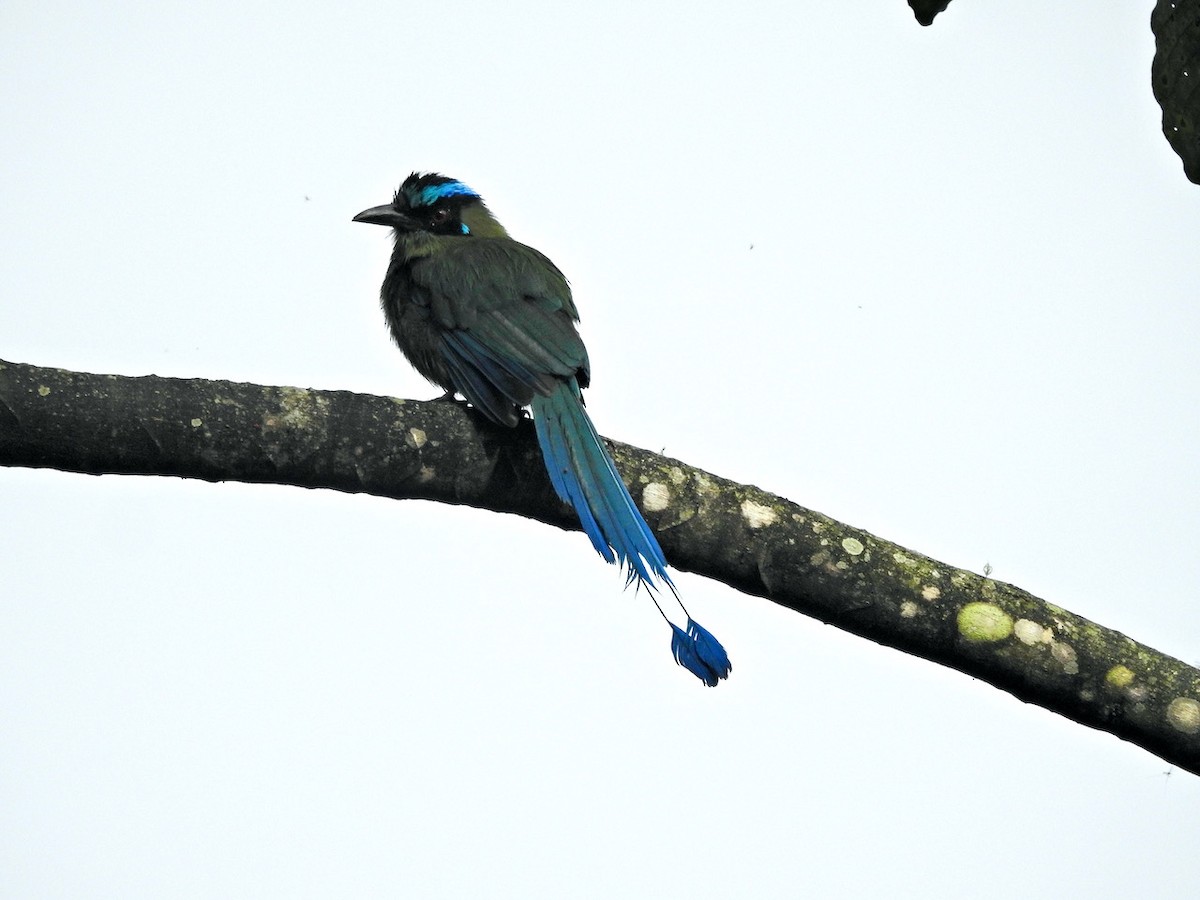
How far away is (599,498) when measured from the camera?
9.26 feet

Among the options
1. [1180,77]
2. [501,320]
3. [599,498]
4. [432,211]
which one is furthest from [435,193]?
[1180,77]

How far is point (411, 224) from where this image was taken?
4.54 meters

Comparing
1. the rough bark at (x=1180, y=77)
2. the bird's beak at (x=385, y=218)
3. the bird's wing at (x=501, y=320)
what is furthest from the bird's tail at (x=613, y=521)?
the bird's beak at (x=385, y=218)

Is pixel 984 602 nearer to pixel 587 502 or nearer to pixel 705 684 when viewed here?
pixel 705 684

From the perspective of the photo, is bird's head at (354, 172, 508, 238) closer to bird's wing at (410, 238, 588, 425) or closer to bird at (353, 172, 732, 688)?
bird at (353, 172, 732, 688)

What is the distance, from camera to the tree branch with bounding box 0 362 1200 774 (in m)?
2.38

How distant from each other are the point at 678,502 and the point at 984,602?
662 mm

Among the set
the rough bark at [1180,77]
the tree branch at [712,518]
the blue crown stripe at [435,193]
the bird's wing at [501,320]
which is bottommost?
the tree branch at [712,518]

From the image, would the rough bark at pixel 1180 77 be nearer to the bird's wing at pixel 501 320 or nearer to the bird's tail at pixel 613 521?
the bird's tail at pixel 613 521

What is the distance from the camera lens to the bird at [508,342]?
2822 mm

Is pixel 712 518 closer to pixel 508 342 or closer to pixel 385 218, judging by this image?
pixel 508 342

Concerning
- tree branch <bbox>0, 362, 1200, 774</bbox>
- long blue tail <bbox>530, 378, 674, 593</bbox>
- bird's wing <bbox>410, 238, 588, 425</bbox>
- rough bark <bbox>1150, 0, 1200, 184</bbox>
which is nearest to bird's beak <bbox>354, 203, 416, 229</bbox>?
bird's wing <bbox>410, 238, 588, 425</bbox>

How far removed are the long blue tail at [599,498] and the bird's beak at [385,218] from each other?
1.67 metres

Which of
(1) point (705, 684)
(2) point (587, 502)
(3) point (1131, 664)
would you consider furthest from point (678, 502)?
(3) point (1131, 664)
